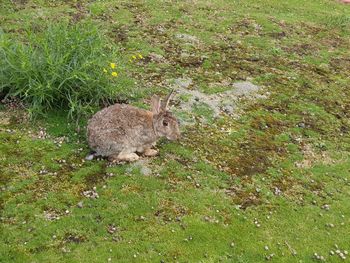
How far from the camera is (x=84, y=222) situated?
22.7 feet

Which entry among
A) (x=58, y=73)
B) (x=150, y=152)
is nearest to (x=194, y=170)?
(x=150, y=152)

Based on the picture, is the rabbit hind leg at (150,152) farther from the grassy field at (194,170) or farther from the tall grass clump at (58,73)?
the tall grass clump at (58,73)

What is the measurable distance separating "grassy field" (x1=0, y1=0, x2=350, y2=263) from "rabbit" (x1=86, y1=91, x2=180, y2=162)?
246mm

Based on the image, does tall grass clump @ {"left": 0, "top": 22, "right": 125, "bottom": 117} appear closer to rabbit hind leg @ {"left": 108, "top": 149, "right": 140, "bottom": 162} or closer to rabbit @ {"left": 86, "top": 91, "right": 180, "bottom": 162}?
rabbit @ {"left": 86, "top": 91, "right": 180, "bottom": 162}

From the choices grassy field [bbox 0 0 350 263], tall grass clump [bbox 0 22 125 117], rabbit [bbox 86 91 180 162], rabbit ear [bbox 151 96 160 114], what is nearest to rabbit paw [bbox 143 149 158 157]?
rabbit [bbox 86 91 180 162]

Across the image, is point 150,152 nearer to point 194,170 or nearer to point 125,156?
point 125,156

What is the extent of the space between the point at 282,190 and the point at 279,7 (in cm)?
1214

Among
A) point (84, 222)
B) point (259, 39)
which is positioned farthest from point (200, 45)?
point (84, 222)

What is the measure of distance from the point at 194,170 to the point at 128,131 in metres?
1.38

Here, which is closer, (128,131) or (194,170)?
(128,131)

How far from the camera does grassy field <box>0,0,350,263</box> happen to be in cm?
678

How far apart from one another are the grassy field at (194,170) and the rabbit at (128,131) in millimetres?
246

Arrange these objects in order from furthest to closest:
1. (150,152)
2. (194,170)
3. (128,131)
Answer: (150,152) → (194,170) → (128,131)

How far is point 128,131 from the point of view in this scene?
8.20m
